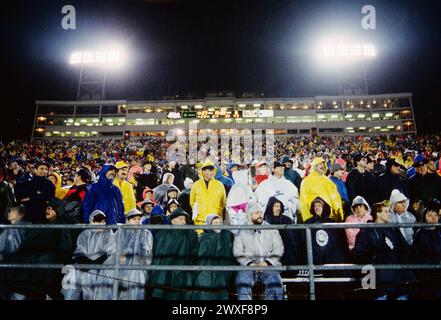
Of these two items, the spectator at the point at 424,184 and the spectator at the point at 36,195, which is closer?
the spectator at the point at 36,195

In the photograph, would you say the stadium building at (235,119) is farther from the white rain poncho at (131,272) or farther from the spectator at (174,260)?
the spectator at (174,260)

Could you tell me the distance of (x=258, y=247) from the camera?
3.86 m

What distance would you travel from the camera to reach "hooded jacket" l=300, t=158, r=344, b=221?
5133 millimetres

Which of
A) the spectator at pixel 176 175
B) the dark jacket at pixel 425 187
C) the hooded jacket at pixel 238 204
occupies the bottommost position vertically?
the hooded jacket at pixel 238 204

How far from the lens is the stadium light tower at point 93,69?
54312mm

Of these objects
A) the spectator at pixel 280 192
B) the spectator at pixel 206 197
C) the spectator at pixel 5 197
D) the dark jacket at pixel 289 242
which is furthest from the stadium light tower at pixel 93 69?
the dark jacket at pixel 289 242

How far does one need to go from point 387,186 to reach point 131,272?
17.5 feet

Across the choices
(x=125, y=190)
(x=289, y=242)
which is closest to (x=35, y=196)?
(x=125, y=190)

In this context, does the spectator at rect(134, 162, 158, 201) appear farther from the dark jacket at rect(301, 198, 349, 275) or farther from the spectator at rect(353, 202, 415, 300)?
the spectator at rect(353, 202, 415, 300)

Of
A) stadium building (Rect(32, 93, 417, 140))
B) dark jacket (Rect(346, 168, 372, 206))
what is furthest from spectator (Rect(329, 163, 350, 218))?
stadium building (Rect(32, 93, 417, 140))

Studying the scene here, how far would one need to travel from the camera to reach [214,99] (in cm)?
6334

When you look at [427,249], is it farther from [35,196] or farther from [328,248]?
[35,196]

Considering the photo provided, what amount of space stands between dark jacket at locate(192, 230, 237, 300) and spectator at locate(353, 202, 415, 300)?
1748 mm

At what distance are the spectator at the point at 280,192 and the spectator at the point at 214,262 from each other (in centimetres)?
182
